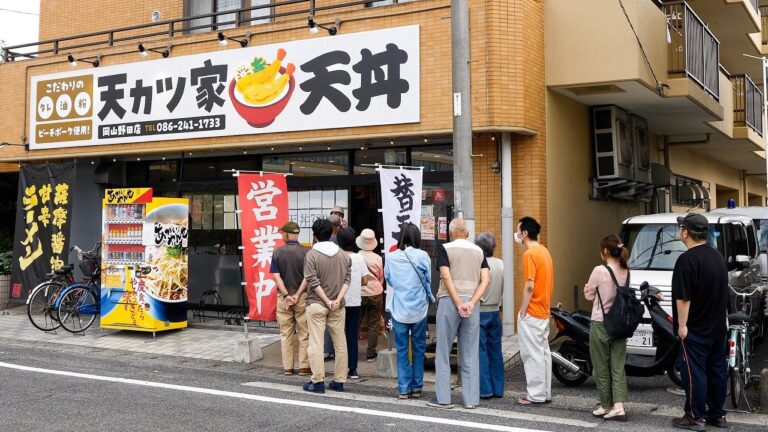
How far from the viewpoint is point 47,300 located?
509 inches

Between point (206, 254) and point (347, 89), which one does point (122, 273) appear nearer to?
point (206, 254)

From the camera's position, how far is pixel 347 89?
1194 cm

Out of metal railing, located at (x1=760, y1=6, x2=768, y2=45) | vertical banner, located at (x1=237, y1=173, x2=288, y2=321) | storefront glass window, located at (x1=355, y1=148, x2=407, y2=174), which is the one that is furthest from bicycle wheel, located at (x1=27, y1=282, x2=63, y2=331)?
metal railing, located at (x1=760, y1=6, x2=768, y2=45)

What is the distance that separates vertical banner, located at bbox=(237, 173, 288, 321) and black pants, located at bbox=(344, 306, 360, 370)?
1464 millimetres

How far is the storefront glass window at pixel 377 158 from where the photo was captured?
12.9 metres

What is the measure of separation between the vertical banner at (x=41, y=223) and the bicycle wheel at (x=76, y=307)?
1816 mm

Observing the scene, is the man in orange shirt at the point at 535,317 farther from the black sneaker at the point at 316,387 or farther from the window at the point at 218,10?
the window at the point at 218,10

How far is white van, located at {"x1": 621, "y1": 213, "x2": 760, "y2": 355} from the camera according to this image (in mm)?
9875

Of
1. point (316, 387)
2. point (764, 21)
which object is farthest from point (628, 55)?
point (764, 21)

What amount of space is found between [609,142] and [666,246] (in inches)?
146

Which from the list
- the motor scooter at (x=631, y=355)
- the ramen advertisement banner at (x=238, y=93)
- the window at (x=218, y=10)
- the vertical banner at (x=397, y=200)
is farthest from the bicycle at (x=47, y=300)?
the motor scooter at (x=631, y=355)

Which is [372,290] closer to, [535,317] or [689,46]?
[535,317]

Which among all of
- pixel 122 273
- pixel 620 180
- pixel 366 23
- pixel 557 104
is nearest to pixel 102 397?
pixel 122 273

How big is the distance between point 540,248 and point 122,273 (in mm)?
7734
